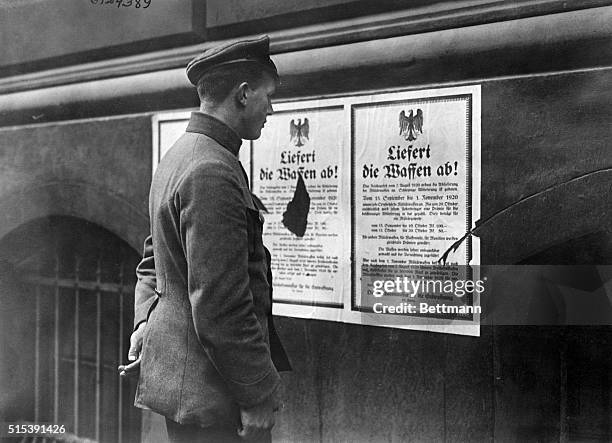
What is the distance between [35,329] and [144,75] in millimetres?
1304

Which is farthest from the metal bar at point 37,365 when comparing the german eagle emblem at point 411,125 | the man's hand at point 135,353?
the german eagle emblem at point 411,125

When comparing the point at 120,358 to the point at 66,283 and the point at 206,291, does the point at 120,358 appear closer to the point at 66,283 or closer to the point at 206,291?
the point at 66,283

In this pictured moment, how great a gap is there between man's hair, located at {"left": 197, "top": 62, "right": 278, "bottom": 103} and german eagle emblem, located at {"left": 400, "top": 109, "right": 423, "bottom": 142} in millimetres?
526

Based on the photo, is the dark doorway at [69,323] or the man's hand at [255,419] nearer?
the man's hand at [255,419]

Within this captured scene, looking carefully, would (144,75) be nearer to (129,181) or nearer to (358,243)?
(129,181)

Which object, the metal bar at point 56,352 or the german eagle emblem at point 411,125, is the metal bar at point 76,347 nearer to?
the metal bar at point 56,352

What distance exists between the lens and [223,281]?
140 centimetres

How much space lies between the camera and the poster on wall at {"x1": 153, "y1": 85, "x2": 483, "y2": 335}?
6.11ft

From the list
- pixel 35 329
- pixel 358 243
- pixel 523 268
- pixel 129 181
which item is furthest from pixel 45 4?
pixel 523 268

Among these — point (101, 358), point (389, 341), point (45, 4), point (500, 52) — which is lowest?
point (101, 358)

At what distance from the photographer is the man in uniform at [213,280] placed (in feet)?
4.64

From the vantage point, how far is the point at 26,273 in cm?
280

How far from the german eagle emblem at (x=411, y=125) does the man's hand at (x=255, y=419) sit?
96 centimetres

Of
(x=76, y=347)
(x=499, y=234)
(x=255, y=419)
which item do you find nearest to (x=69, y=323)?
(x=76, y=347)
